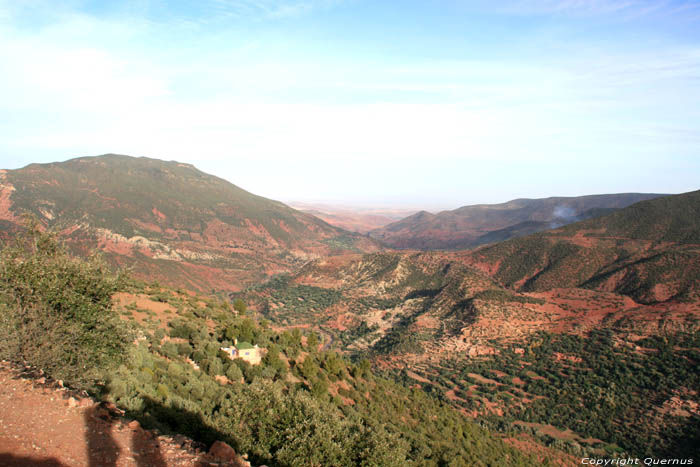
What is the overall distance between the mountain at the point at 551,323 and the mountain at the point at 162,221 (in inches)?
1351

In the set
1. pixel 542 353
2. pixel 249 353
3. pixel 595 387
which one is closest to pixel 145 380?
pixel 249 353

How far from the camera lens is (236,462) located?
957 cm

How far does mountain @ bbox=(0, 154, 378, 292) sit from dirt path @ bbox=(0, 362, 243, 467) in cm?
7743

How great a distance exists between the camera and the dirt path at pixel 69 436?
8336 millimetres

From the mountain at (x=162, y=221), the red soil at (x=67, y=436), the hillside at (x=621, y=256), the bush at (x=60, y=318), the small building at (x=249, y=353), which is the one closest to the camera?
the red soil at (x=67, y=436)

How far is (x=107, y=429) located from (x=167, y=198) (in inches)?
6540

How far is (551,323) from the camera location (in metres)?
55.8

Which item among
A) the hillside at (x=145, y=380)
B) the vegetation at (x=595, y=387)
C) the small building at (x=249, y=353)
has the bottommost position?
the vegetation at (x=595, y=387)

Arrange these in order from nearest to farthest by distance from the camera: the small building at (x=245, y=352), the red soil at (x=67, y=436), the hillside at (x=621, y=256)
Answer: the red soil at (x=67, y=436), the small building at (x=245, y=352), the hillside at (x=621, y=256)

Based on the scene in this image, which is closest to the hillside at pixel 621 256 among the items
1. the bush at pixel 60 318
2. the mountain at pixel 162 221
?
the bush at pixel 60 318

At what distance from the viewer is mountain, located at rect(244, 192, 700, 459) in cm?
3756

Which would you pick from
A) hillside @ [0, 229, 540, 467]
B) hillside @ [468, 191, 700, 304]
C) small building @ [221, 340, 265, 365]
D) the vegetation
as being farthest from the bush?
hillside @ [468, 191, 700, 304]

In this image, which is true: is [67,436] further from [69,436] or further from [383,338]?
[383,338]

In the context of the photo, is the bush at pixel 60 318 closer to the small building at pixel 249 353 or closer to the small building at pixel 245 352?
the small building at pixel 245 352
